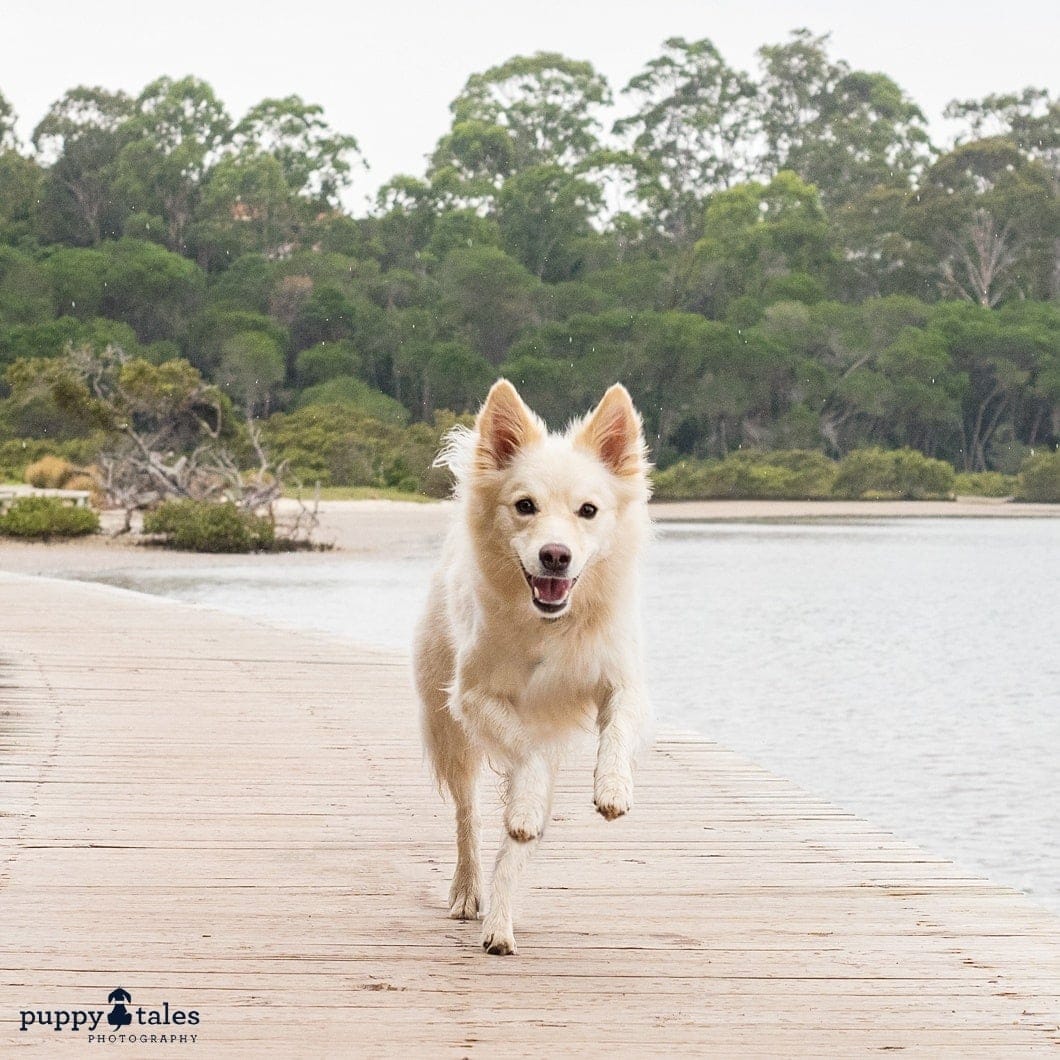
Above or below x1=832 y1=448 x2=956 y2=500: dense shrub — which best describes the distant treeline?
above

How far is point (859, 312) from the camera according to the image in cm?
6275

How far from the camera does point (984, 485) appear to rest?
57.1 meters

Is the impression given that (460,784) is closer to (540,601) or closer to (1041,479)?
(540,601)

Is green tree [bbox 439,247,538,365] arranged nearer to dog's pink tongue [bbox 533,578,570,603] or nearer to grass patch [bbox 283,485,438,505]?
grass patch [bbox 283,485,438,505]

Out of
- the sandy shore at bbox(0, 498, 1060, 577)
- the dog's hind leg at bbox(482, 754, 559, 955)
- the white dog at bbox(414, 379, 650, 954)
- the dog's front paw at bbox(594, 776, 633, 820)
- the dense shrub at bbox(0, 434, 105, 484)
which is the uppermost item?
the white dog at bbox(414, 379, 650, 954)

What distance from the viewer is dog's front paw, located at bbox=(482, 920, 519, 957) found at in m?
4.14

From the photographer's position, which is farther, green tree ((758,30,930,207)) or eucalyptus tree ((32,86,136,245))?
green tree ((758,30,930,207))

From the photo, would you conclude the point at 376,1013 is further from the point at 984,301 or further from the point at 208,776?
the point at 984,301

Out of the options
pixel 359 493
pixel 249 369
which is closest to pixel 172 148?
pixel 249 369

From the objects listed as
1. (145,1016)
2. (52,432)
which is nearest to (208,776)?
(145,1016)

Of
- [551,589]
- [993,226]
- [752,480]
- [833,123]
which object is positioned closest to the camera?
[551,589]

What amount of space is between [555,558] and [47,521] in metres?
24.6

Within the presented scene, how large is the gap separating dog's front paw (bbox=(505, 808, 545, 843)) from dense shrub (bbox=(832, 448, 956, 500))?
2022 inches

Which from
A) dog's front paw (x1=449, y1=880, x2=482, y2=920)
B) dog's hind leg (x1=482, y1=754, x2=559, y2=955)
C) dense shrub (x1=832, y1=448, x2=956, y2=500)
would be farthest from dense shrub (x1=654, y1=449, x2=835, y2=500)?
dog's hind leg (x1=482, y1=754, x2=559, y2=955)
